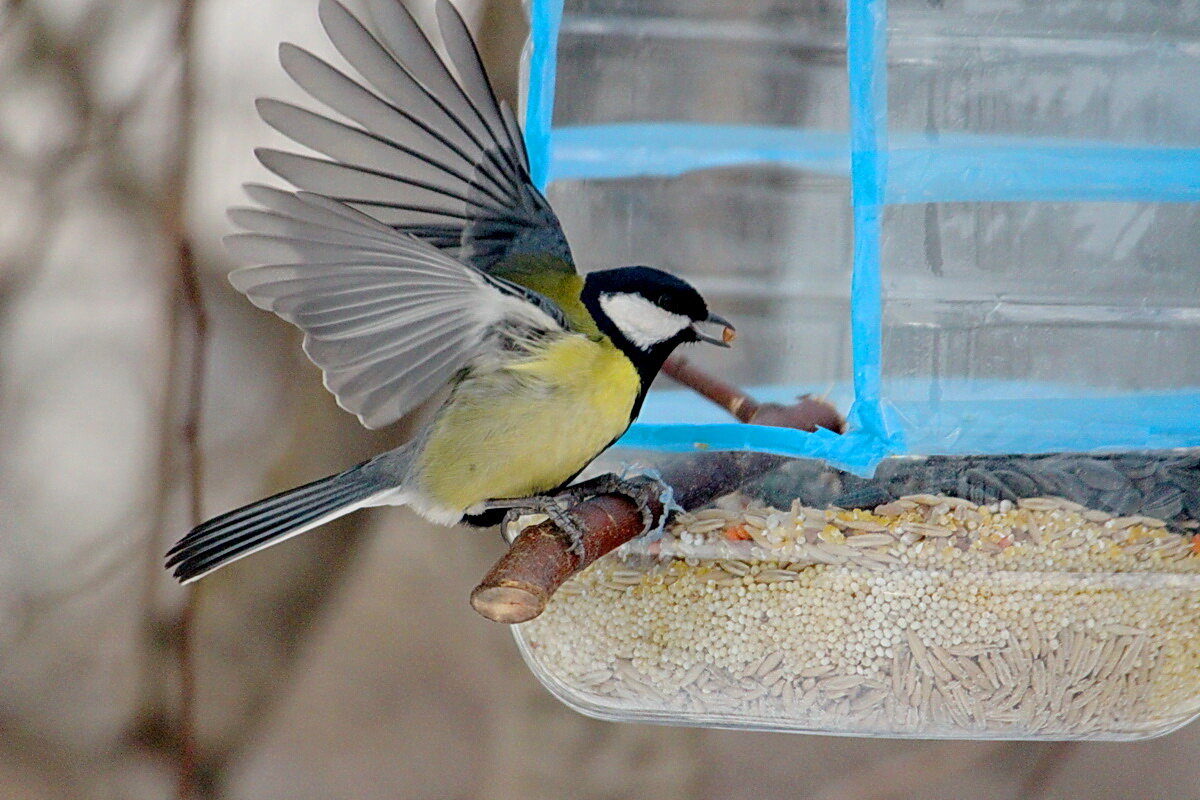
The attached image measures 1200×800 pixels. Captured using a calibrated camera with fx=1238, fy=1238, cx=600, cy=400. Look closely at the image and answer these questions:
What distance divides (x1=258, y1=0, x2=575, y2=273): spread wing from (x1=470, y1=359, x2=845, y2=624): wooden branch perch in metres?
0.37

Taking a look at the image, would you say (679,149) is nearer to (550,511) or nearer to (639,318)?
(639,318)

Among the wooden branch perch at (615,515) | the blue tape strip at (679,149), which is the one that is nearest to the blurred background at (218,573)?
the blue tape strip at (679,149)

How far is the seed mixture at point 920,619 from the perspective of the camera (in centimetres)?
152

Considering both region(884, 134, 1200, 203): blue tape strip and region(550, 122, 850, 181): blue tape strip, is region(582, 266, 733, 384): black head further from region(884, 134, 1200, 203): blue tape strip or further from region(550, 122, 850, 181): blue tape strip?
region(884, 134, 1200, 203): blue tape strip

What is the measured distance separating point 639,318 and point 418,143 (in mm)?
407

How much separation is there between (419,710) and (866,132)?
7.48 feet

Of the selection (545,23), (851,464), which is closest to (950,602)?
(851,464)

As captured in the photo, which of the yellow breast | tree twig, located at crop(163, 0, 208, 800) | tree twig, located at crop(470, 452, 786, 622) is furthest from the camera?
tree twig, located at crop(163, 0, 208, 800)

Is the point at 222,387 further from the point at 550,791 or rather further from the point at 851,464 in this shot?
the point at 851,464

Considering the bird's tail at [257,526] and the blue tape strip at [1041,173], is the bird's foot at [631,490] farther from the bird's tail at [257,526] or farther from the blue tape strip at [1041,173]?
the blue tape strip at [1041,173]

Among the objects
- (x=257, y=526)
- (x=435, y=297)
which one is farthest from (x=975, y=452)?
(x=257, y=526)

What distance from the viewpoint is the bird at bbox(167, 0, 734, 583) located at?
1505 mm

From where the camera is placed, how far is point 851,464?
1.49 m

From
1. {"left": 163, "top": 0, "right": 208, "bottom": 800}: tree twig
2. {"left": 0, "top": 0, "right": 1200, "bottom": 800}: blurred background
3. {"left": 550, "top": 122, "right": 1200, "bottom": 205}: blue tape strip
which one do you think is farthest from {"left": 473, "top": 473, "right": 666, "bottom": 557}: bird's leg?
{"left": 163, "top": 0, "right": 208, "bottom": 800}: tree twig
